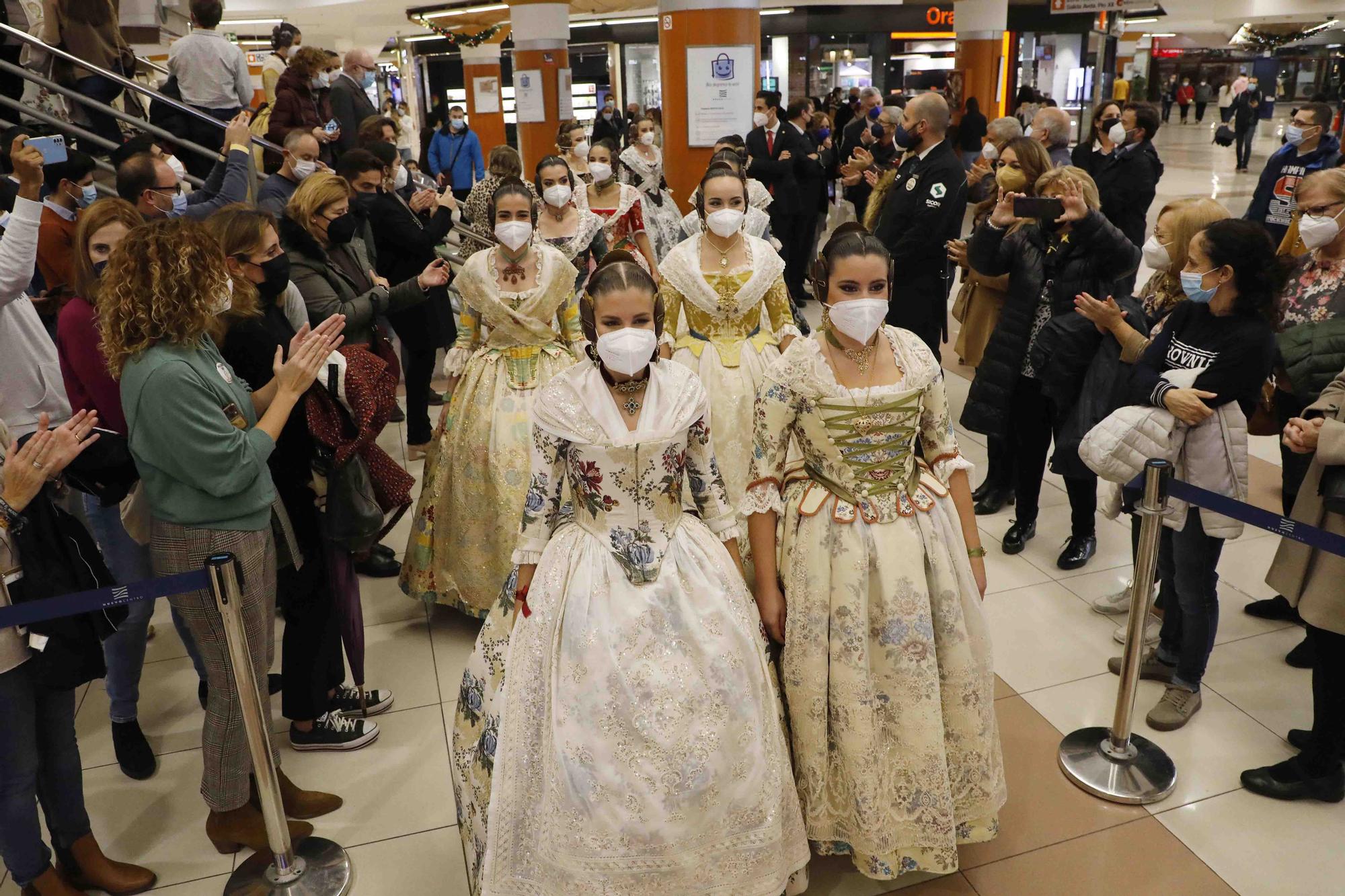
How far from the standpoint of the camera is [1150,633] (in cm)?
372

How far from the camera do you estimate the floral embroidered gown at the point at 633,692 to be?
2.18m

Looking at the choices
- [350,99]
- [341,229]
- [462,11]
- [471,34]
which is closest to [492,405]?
[341,229]

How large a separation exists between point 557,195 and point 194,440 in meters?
3.02

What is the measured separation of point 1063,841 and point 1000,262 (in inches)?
98.0

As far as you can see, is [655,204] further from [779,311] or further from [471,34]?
[471,34]

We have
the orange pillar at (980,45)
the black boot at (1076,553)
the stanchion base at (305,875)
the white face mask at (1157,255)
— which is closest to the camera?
the stanchion base at (305,875)

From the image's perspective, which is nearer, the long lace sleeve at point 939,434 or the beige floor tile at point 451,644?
the long lace sleeve at point 939,434

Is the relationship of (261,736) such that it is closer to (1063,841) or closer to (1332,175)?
(1063,841)

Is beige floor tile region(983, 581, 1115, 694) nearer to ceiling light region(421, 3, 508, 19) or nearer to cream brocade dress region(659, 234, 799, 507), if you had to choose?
cream brocade dress region(659, 234, 799, 507)

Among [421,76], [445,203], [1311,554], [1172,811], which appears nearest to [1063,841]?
[1172,811]

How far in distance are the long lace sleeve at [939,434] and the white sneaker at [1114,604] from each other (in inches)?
70.3

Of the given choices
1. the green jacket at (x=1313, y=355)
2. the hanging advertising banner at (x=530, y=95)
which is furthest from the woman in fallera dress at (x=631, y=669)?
the hanging advertising banner at (x=530, y=95)

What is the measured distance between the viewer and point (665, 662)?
223cm

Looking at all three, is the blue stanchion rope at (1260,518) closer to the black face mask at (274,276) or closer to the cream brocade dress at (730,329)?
the cream brocade dress at (730,329)
